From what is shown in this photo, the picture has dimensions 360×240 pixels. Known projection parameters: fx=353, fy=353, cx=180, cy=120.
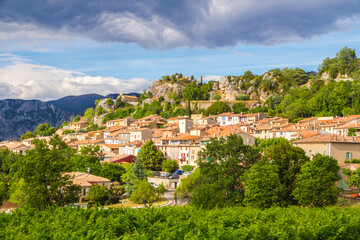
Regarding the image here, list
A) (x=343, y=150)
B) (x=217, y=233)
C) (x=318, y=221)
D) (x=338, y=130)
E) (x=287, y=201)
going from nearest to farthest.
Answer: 1. (x=217, y=233)
2. (x=318, y=221)
3. (x=287, y=201)
4. (x=343, y=150)
5. (x=338, y=130)

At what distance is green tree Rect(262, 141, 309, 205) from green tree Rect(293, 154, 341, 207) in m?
2.61

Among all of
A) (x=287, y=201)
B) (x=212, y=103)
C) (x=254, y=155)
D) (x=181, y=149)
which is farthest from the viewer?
(x=212, y=103)

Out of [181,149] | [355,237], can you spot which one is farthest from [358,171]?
[181,149]

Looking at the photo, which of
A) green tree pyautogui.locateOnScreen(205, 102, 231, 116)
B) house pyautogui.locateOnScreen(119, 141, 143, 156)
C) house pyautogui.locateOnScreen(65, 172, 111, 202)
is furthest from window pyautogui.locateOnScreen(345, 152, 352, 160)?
green tree pyautogui.locateOnScreen(205, 102, 231, 116)

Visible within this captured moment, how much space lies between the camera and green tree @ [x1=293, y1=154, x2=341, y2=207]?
3244cm

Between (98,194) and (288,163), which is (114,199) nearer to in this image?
(98,194)

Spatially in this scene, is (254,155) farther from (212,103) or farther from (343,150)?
(212,103)

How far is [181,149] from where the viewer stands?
66688 millimetres

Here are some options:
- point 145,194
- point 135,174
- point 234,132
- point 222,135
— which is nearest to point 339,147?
point 234,132

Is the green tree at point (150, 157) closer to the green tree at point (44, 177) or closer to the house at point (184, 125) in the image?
the house at point (184, 125)

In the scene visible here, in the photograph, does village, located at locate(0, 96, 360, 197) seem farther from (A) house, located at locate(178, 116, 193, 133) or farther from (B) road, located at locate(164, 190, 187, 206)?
(B) road, located at locate(164, 190, 187, 206)

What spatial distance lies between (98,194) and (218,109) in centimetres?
6244

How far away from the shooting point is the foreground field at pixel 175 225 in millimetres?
19344

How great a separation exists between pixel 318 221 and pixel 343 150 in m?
23.5
